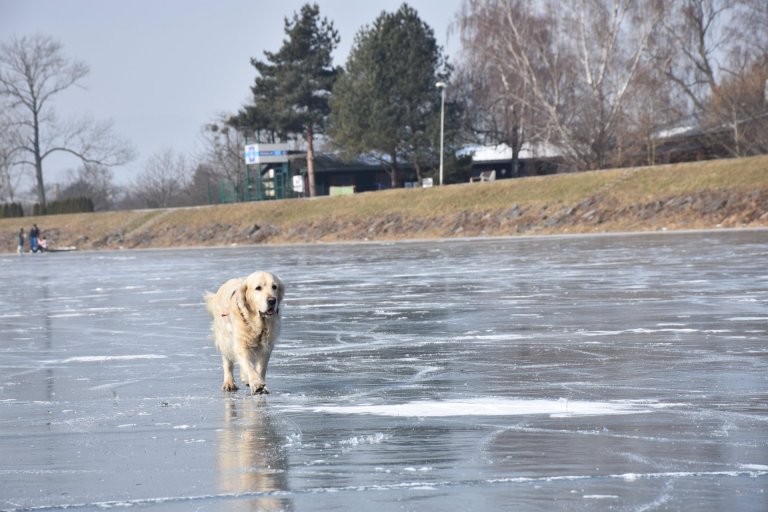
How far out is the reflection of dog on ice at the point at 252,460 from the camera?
5484mm

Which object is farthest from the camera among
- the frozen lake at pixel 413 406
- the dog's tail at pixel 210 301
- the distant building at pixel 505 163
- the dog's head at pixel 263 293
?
the distant building at pixel 505 163

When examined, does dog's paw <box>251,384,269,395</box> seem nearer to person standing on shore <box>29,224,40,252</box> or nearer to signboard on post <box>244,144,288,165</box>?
person standing on shore <box>29,224,40,252</box>

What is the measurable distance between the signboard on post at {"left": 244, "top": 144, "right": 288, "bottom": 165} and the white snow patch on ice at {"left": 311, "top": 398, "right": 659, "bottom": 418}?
65.4 m

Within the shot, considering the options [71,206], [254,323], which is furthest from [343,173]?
[254,323]

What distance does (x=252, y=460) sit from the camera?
21.2 feet

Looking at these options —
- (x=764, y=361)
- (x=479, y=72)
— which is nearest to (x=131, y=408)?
(x=764, y=361)

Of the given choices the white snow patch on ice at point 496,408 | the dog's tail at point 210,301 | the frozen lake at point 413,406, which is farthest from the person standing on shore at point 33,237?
the white snow patch on ice at point 496,408

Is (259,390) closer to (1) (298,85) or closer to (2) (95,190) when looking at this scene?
(1) (298,85)

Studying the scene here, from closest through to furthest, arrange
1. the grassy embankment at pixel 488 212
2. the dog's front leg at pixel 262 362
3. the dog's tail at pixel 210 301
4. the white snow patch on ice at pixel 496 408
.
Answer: the white snow patch on ice at pixel 496 408 < the dog's front leg at pixel 262 362 < the dog's tail at pixel 210 301 < the grassy embankment at pixel 488 212

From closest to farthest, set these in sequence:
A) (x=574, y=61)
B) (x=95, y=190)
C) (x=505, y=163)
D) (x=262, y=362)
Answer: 1. (x=262, y=362)
2. (x=574, y=61)
3. (x=505, y=163)
4. (x=95, y=190)

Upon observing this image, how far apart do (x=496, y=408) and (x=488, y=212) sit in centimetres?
4322

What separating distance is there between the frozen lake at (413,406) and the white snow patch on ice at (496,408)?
1.1 inches

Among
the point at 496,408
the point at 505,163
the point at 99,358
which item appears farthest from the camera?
the point at 505,163

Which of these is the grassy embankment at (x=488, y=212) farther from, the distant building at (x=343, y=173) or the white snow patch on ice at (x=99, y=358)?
the white snow patch on ice at (x=99, y=358)
